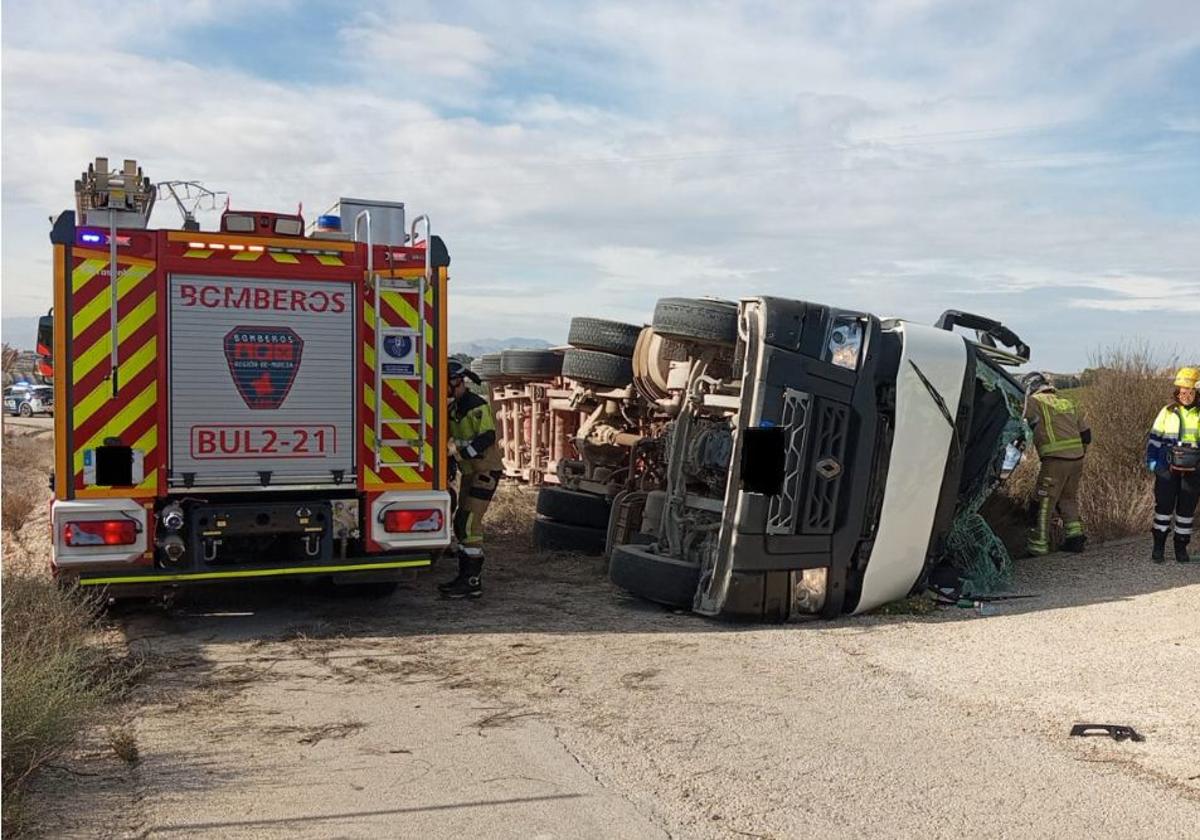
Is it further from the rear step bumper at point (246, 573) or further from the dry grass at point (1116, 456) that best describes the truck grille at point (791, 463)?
the dry grass at point (1116, 456)

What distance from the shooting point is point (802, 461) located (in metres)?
7.32

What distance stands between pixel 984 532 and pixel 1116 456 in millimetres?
3965

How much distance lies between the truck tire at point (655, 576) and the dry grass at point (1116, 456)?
4538 mm

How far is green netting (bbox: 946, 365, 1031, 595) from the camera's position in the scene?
8.49 metres

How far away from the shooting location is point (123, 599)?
7.48 m

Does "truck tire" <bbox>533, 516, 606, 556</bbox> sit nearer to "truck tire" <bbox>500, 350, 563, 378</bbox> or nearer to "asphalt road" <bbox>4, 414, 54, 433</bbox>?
"truck tire" <bbox>500, 350, 563, 378</bbox>

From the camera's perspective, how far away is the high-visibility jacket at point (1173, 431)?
9.37 metres

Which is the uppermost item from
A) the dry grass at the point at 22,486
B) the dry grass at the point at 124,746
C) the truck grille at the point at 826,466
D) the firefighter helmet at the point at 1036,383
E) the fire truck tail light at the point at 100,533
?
the firefighter helmet at the point at 1036,383

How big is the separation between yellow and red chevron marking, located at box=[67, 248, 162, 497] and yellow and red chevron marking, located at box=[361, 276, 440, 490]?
1.20 m

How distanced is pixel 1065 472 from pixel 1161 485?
3.13 feet

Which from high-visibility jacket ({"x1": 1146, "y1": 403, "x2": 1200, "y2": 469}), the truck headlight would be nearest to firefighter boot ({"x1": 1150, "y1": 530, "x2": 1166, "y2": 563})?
high-visibility jacket ({"x1": 1146, "y1": 403, "x2": 1200, "y2": 469})

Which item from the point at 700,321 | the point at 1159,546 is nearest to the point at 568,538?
the point at 700,321

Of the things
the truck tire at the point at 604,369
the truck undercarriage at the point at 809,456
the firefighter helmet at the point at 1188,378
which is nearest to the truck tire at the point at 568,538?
the truck tire at the point at 604,369

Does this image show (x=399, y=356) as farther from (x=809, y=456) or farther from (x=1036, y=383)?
(x=1036, y=383)
